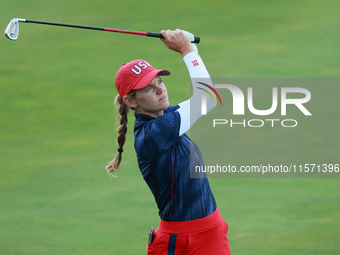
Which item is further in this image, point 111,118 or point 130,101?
point 111,118

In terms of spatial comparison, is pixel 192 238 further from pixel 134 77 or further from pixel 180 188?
pixel 134 77

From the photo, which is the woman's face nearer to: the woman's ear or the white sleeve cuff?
the woman's ear

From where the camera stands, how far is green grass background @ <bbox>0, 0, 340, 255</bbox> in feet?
19.2

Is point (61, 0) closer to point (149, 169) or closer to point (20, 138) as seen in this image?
point (20, 138)

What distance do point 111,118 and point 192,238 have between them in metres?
6.02

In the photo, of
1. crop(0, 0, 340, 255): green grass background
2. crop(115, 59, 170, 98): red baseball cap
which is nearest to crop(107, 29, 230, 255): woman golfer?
crop(115, 59, 170, 98): red baseball cap

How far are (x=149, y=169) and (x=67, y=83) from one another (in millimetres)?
7454

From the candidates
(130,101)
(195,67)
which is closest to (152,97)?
(130,101)

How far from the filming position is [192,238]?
3326 millimetres

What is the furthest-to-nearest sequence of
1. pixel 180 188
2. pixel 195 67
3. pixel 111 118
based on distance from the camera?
pixel 111 118 → pixel 180 188 → pixel 195 67

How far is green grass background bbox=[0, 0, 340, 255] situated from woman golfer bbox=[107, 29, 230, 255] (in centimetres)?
171

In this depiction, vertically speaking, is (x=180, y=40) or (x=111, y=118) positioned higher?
(x=111, y=118)

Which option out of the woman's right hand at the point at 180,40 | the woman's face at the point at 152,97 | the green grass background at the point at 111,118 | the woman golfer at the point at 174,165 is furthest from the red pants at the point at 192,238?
the green grass background at the point at 111,118

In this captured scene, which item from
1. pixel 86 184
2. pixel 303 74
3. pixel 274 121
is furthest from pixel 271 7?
pixel 86 184
